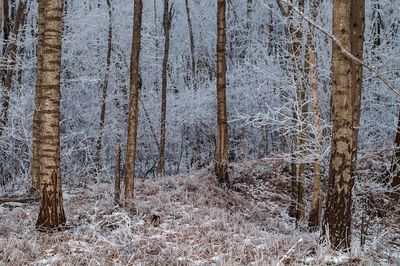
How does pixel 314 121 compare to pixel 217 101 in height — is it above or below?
below

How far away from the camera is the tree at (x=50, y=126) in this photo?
240 inches

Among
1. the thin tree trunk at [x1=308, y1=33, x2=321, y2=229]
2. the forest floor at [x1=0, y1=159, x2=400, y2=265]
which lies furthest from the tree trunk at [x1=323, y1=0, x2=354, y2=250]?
the thin tree trunk at [x1=308, y1=33, x2=321, y2=229]

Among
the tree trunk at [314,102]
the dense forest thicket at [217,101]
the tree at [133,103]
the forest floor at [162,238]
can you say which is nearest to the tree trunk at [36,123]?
the dense forest thicket at [217,101]

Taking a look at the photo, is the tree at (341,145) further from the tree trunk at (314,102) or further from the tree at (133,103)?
the tree at (133,103)

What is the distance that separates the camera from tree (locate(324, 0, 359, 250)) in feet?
16.2

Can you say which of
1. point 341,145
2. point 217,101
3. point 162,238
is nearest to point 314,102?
point 217,101

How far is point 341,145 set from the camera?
4938 millimetres

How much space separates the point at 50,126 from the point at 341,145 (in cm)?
395

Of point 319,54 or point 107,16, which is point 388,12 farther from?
point 107,16

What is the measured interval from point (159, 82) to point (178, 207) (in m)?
15.0

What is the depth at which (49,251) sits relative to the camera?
5.09 meters

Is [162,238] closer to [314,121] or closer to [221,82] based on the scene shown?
[314,121]

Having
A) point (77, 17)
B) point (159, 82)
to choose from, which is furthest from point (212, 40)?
point (77, 17)

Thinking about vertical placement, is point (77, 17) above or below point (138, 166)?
above
